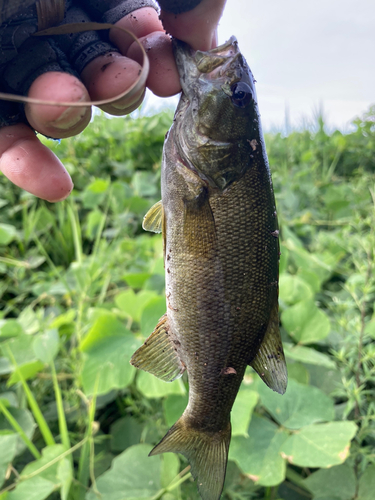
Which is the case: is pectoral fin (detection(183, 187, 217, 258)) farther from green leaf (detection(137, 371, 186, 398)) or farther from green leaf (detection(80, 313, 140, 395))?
green leaf (detection(80, 313, 140, 395))

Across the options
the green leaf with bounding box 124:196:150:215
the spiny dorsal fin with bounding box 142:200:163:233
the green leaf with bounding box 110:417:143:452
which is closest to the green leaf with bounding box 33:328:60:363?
the green leaf with bounding box 110:417:143:452

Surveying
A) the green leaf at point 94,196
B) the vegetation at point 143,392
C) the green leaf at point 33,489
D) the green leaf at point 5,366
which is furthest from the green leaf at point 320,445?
the green leaf at point 94,196

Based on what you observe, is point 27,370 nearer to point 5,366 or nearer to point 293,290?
point 5,366

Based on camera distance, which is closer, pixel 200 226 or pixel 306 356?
pixel 200 226

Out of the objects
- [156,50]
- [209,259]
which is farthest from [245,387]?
[156,50]

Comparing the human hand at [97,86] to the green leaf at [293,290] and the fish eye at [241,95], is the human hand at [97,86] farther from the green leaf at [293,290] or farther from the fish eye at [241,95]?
the green leaf at [293,290]

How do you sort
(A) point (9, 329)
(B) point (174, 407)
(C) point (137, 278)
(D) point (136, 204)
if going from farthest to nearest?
(D) point (136, 204) < (C) point (137, 278) < (A) point (9, 329) < (B) point (174, 407)

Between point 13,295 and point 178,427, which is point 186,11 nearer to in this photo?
point 178,427

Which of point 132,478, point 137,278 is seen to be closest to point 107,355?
point 132,478
